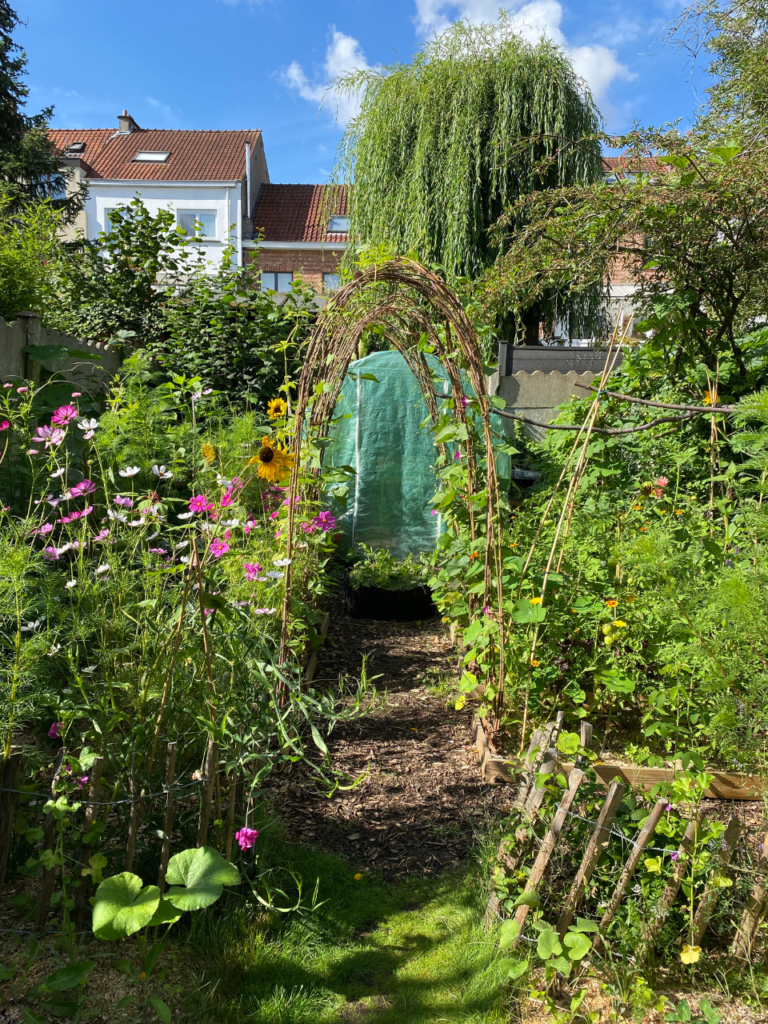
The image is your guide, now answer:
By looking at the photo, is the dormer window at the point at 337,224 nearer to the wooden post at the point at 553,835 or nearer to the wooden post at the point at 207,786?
the wooden post at the point at 207,786

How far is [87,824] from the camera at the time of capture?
1582 millimetres

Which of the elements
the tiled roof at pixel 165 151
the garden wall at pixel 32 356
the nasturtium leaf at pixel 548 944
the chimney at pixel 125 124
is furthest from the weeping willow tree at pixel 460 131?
the chimney at pixel 125 124

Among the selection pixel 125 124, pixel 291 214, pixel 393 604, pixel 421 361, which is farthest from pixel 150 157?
pixel 393 604

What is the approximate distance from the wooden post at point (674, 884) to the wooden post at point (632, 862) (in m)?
0.07

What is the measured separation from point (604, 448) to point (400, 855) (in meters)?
2.51

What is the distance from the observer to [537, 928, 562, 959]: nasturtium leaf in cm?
155

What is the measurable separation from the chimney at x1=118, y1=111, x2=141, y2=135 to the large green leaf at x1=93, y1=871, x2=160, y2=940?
25.7 metres

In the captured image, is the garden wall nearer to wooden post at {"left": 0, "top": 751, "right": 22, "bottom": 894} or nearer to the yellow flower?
the yellow flower

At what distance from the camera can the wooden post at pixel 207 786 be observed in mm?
1683

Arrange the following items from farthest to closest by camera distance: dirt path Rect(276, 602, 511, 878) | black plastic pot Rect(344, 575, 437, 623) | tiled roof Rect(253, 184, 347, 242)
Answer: tiled roof Rect(253, 184, 347, 242) → black plastic pot Rect(344, 575, 437, 623) → dirt path Rect(276, 602, 511, 878)

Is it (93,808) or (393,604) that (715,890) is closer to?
(93,808)

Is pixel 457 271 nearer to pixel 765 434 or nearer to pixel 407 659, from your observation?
pixel 407 659

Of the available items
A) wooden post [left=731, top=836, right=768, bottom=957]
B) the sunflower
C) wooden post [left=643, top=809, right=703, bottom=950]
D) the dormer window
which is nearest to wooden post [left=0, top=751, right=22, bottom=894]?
the sunflower

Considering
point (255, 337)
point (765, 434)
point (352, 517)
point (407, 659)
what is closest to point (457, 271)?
point (255, 337)
